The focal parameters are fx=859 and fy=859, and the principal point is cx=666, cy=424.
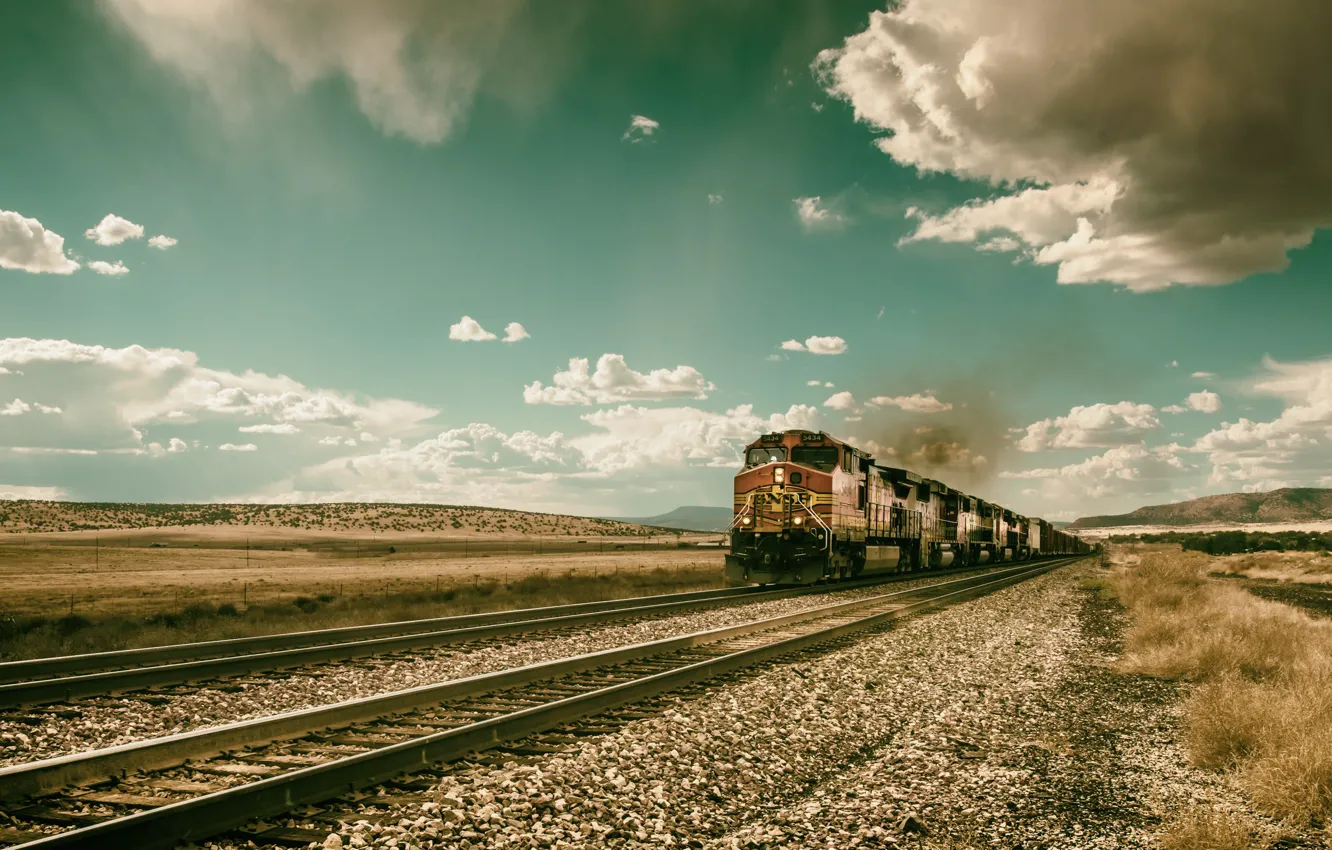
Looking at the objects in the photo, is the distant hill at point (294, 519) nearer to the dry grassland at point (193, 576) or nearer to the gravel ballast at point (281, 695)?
the dry grassland at point (193, 576)

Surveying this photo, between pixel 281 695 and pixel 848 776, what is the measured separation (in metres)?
5.63

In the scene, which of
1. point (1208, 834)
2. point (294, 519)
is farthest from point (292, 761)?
point (294, 519)

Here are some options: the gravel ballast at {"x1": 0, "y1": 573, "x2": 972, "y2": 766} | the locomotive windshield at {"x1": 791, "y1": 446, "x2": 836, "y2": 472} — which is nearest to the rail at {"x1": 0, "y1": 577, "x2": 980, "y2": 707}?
the gravel ballast at {"x1": 0, "y1": 573, "x2": 972, "y2": 766}

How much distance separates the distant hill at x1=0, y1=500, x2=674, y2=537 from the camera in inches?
3383

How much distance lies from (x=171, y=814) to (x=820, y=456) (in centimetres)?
2023

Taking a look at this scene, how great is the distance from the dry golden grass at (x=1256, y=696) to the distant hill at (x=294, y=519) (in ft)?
276

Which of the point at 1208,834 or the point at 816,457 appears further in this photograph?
the point at 816,457

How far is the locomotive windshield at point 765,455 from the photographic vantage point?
24.0 metres

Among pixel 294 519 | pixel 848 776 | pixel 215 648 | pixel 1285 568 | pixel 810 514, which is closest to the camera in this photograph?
pixel 848 776

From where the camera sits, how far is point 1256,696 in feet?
25.4

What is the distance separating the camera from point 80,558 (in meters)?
42.6

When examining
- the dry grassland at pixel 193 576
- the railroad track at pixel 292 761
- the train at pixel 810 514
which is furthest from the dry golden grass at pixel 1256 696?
the dry grassland at pixel 193 576

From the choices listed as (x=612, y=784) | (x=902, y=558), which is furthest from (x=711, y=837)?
(x=902, y=558)

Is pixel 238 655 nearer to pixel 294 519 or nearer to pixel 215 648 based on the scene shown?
pixel 215 648
